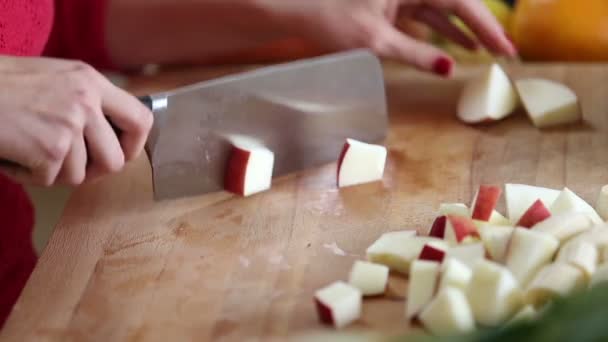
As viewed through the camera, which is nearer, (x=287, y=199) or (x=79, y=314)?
(x=79, y=314)

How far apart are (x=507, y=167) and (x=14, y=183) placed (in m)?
0.78

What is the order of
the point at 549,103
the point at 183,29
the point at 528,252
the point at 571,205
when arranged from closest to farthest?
the point at 528,252
the point at 571,205
the point at 549,103
the point at 183,29

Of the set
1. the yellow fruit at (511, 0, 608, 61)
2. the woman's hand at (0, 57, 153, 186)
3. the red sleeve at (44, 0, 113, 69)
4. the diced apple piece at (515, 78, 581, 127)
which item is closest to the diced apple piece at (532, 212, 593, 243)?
the diced apple piece at (515, 78, 581, 127)

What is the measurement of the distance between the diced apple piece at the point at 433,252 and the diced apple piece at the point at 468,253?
0.04 ft

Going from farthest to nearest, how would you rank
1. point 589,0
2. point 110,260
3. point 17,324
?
1. point 589,0
2. point 110,260
3. point 17,324

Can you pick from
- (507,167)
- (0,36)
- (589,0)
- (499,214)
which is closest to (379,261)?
(499,214)

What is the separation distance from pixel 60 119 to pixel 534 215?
0.59m

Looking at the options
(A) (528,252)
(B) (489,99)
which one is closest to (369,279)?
(A) (528,252)

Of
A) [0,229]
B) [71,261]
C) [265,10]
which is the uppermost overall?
[265,10]

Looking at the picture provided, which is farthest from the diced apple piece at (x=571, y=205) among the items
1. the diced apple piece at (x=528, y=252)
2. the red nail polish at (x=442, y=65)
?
the red nail polish at (x=442, y=65)

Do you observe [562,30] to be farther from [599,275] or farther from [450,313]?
[450,313]

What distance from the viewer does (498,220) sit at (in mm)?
1137

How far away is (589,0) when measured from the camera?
62.6 inches

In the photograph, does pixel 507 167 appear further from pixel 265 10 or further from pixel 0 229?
pixel 0 229
